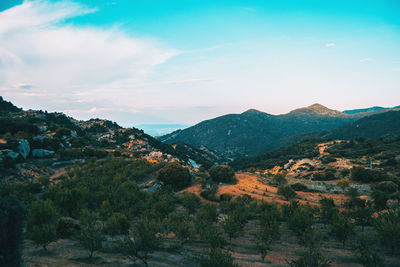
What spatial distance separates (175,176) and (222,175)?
1343 cm

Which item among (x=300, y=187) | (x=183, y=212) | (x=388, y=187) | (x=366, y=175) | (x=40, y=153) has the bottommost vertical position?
(x=183, y=212)

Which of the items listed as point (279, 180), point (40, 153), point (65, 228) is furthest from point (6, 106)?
point (279, 180)

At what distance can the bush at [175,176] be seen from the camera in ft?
167

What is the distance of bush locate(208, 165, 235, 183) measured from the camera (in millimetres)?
54719

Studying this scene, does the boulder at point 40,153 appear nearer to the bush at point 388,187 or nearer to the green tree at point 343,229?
the green tree at point 343,229

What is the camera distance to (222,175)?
180 feet

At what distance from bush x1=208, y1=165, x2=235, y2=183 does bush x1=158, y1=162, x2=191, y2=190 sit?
7991 mm

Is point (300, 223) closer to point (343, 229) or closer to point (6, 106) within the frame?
point (343, 229)

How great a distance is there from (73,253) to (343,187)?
50902mm

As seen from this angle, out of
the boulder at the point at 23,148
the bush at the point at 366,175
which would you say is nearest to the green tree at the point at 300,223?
the bush at the point at 366,175

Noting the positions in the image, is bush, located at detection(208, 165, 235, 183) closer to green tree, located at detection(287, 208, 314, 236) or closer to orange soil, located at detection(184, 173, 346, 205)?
orange soil, located at detection(184, 173, 346, 205)

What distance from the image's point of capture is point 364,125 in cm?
19225

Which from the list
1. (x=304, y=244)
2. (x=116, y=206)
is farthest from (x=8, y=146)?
(x=304, y=244)

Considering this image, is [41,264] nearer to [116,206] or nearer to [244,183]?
[116,206]
